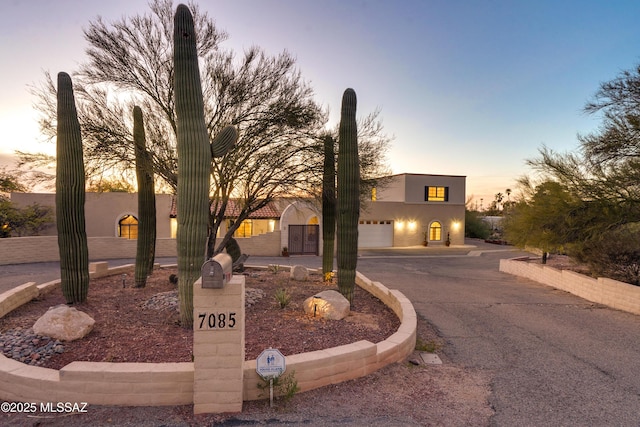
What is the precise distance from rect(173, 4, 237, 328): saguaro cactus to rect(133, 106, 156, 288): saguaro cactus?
3.77m

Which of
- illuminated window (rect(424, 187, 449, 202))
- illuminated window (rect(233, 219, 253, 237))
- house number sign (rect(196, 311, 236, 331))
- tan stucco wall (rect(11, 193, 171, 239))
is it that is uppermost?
illuminated window (rect(424, 187, 449, 202))

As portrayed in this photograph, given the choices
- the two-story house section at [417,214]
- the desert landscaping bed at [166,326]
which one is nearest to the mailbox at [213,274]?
the desert landscaping bed at [166,326]

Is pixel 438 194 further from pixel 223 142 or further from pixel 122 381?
pixel 122 381

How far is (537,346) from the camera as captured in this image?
6.16m

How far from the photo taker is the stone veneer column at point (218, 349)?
3.73 m

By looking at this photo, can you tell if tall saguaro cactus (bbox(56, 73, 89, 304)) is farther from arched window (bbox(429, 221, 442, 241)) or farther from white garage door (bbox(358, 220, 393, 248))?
arched window (bbox(429, 221, 442, 241))

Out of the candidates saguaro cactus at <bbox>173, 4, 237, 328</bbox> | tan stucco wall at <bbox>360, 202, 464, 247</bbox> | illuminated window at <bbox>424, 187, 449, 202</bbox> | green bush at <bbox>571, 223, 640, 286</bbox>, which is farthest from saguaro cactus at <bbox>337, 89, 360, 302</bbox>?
illuminated window at <bbox>424, 187, 449, 202</bbox>

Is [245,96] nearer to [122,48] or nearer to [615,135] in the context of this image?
[122,48]

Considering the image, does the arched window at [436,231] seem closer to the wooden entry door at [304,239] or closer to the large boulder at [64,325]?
the wooden entry door at [304,239]

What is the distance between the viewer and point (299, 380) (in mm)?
4270

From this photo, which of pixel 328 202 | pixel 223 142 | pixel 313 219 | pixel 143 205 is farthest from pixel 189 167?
pixel 313 219

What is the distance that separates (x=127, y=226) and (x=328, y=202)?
16990 mm

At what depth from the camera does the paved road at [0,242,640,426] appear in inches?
162

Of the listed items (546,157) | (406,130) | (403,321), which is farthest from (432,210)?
(403,321)
